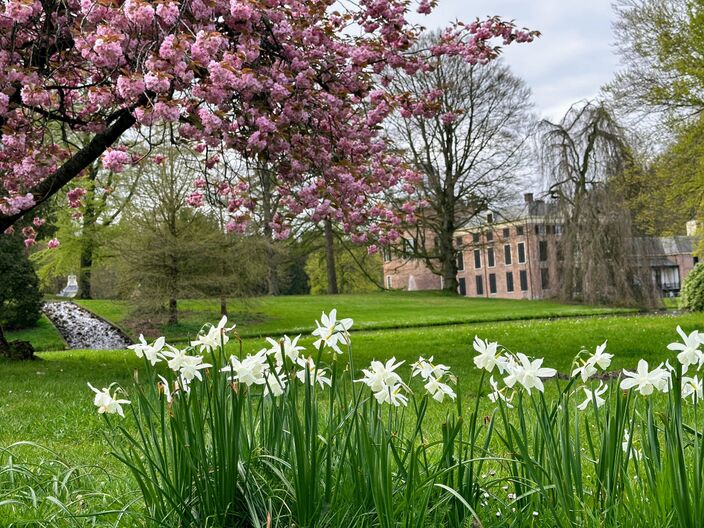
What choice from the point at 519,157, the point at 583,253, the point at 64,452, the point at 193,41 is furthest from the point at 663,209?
the point at 64,452

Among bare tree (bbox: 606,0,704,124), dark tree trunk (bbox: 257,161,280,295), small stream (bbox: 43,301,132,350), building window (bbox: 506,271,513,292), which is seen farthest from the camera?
building window (bbox: 506,271,513,292)

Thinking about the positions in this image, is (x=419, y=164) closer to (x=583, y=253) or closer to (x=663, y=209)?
(x=583, y=253)

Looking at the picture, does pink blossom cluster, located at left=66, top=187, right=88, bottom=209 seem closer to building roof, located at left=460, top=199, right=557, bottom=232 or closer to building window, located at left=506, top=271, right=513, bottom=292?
building roof, located at left=460, top=199, right=557, bottom=232

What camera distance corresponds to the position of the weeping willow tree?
30688 mm

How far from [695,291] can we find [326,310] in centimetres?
1399

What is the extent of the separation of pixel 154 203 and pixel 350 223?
14.9m

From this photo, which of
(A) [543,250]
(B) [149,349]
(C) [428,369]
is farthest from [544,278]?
(B) [149,349]

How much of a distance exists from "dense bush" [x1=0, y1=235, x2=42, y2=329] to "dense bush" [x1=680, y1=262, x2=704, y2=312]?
20.8 metres

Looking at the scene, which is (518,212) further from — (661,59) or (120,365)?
(120,365)

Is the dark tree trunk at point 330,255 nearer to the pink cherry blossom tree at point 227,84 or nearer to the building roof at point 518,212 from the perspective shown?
the building roof at point 518,212

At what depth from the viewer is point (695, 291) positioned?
2305 cm

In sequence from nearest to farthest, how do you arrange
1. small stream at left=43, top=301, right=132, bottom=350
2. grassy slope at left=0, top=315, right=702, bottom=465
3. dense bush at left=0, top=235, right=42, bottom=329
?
grassy slope at left=0, top=315, right=702, bottom=465 → dense bush at left=0, top=235, right=42, bottom=329 → small stream at left=43, top=301, right=132, bottom=350

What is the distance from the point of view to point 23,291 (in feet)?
75.3

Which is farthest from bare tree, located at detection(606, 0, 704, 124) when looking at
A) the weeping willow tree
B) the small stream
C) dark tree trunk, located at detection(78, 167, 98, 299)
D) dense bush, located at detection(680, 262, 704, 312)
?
dark tree trunk, located at detection(78, 167, 98, 299)
